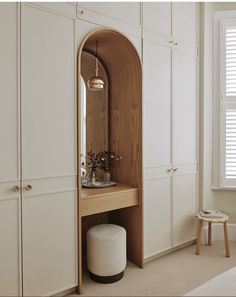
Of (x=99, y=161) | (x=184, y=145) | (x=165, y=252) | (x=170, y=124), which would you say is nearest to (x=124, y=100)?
(x=170, y=124)

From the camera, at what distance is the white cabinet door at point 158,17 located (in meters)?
2.87

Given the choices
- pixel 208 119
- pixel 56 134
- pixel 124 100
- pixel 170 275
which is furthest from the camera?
pixel 208 119

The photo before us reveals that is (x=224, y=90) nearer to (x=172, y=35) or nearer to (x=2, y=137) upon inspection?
(x=172, y=35)

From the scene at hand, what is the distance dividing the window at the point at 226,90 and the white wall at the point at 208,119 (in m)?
0.10

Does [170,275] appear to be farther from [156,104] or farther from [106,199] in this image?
[156,104]

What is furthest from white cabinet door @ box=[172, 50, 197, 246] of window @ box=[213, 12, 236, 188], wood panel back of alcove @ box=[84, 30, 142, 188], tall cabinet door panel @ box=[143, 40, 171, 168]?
wood panel back of alcove @ box=[84, 30, 142, 188]

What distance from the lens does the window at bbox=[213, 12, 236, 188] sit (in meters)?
3.54

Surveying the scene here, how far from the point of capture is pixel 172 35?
311 centimetres

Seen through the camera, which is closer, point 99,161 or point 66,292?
point 66,292

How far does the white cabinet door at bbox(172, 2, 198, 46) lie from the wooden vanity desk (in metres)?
1.77

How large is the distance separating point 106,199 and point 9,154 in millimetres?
973

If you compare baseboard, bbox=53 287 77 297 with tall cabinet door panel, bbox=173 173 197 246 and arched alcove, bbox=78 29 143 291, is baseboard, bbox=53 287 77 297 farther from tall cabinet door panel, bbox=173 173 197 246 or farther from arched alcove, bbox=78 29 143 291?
tall cabinet door panel, bbox=173 173 197 246

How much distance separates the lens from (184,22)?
3.23 metres

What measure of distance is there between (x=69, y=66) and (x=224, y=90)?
6.99 ft
